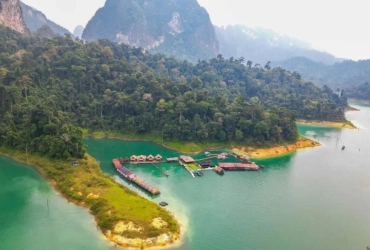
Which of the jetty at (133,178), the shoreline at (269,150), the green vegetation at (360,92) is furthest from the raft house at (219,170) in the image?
the green vegetation at (360,92)

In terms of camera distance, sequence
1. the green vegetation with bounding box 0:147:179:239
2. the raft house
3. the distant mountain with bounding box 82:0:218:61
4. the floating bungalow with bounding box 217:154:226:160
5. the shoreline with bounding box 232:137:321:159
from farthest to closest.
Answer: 1. the distant mountain with bounding box 82:0:218:61
2. the shoreline with bounding box 232:137:321:159
3. the floating bungalow with bounding box 217:154:226:160
4. the raft house
5. the green vegetation with bounding box 0:147:179:239

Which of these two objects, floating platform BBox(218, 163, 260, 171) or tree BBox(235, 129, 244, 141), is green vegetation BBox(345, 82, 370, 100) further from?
floating platform BBox(218, 163, 260, 171)

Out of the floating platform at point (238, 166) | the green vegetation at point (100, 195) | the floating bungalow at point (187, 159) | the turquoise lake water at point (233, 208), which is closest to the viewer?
the turquoise lake water at point (233, 208)

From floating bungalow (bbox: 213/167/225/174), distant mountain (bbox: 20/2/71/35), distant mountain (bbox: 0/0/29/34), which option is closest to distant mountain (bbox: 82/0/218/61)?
distant mountain (bbox: 20/2/71/35)

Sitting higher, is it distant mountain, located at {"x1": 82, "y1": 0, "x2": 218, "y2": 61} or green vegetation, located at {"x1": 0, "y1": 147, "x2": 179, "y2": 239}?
distant mountain, located at {"x1": 82, "y1": 0, "x2": 218, "y2": 61}

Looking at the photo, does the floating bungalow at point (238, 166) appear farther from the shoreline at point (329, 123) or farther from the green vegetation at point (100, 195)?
the shoreline at point (329, 123)

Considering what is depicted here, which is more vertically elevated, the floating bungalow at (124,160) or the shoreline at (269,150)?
the shoreline at (269,150)

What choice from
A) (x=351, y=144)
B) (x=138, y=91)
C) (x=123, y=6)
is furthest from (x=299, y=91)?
(x=123, y=6)
